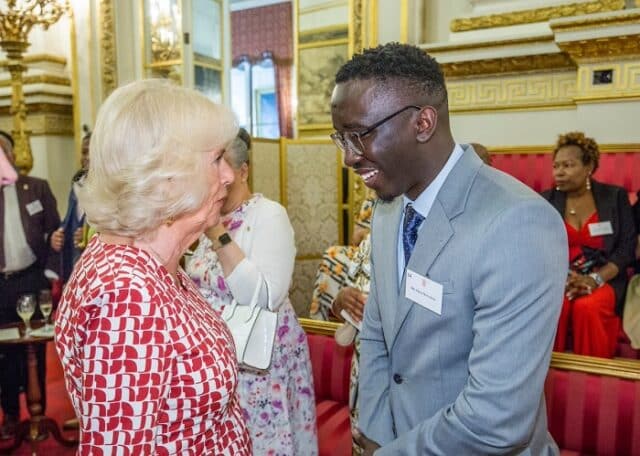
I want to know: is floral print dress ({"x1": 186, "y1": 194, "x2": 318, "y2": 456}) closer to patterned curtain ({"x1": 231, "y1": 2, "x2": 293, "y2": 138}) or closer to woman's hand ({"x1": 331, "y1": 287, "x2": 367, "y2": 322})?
woman's hand ({"x1": 331, "y1": 287, "x2": 367, "y2": 322})

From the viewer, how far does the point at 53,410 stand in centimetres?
366

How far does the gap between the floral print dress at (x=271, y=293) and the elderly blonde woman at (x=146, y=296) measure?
68cm

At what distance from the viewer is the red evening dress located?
319cm

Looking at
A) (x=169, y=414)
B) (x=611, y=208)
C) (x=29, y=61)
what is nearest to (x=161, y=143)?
(x=169, y=414)

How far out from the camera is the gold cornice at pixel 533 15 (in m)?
4.15

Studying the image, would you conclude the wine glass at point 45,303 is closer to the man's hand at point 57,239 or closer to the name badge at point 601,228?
the man's hand at point 57,239

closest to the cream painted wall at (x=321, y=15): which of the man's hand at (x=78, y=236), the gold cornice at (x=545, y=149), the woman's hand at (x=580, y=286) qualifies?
the gold cornice at (x=545, y=149)

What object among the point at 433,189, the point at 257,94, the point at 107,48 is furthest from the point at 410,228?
the point at 257,94

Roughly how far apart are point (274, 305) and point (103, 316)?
93 centimetres

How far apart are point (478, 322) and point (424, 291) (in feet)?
0.46

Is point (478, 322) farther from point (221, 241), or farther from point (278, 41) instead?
point (278, 41)

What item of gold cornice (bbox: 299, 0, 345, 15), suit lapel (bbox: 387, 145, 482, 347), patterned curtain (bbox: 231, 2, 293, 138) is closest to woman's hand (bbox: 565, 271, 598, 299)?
suit lapel (bbox: 387, 145, 482, 347)

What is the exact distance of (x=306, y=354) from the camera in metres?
2.14

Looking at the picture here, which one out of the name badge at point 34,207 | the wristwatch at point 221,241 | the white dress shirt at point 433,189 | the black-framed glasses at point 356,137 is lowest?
the name badge at point 34,207
